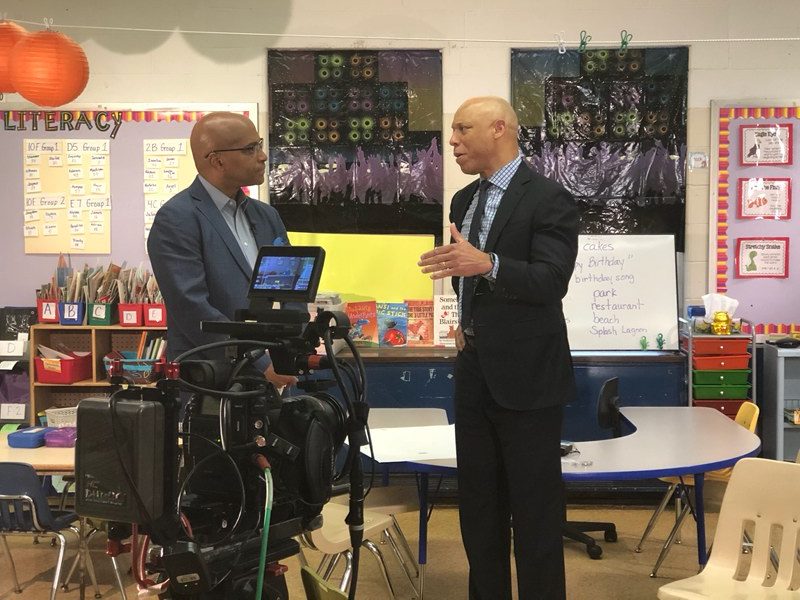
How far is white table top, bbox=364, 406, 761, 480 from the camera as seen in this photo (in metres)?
2.75

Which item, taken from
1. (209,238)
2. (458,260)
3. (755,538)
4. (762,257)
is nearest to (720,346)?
(762,257)

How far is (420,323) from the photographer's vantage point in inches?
203

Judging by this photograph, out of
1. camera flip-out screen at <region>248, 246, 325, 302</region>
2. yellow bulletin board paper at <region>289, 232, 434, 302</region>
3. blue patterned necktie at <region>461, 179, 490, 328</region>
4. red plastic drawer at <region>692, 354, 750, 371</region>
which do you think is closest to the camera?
camera flip-out screen at <region>248, 246, 325, 302</region>

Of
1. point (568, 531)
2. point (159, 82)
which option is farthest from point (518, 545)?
point (159, 82)

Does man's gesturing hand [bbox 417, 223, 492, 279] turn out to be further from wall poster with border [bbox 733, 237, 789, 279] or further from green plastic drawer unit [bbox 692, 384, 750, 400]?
wall poster with border [bbox 733, 237, 789, 279]

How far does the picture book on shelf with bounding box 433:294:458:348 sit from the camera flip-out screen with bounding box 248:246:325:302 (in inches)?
129

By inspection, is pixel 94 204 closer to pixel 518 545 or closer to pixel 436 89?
pixel 436 89

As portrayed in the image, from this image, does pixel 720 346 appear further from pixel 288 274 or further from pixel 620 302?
pixel 288 274

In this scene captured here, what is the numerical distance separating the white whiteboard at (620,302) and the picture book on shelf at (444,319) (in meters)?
0.65

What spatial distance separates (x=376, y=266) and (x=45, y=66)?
2095mm

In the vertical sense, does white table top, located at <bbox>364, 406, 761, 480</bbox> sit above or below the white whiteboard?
below

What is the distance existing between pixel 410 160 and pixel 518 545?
3.09m

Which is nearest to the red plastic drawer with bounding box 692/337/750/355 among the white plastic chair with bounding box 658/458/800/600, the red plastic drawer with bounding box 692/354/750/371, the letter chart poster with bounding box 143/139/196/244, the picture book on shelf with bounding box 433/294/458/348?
the red plastic drawer with bounding box 692/354/750/371

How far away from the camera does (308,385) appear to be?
1.69 m
